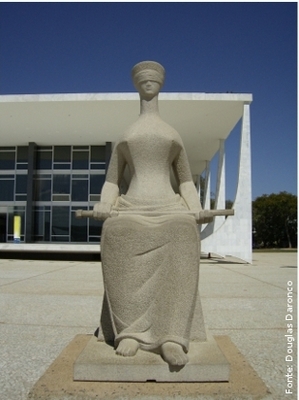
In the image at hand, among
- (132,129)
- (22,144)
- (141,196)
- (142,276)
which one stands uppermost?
(22,144)

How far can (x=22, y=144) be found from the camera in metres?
25.5

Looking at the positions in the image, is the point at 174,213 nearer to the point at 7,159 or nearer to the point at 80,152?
the point at 80,152

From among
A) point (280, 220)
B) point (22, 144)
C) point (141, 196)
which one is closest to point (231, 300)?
point (141, 196)

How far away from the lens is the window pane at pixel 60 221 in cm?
2486

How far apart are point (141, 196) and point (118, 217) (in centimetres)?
36

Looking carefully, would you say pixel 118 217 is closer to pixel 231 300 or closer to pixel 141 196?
pixel 141 196

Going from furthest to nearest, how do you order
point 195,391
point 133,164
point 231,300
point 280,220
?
point 280,220
point 231,300
point 133,164
point 195,391

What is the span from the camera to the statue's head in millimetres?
3918

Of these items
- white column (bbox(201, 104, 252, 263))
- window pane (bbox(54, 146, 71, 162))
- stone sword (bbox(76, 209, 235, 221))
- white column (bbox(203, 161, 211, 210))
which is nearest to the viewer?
stone sword (bbox(76, 209, 235, 221))

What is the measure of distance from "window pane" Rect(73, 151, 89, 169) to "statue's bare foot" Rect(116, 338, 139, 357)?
2234cm

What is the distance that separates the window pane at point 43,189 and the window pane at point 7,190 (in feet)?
5.56

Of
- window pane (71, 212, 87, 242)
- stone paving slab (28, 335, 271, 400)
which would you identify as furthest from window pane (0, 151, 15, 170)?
stone paving slab (28, 335, 271, 400)

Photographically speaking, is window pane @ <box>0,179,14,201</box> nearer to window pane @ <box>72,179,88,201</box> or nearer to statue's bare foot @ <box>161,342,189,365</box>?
window pane @ <box>72,179,88,201</box>

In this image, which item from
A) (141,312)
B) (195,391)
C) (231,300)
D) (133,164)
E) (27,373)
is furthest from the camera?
(231,300)
